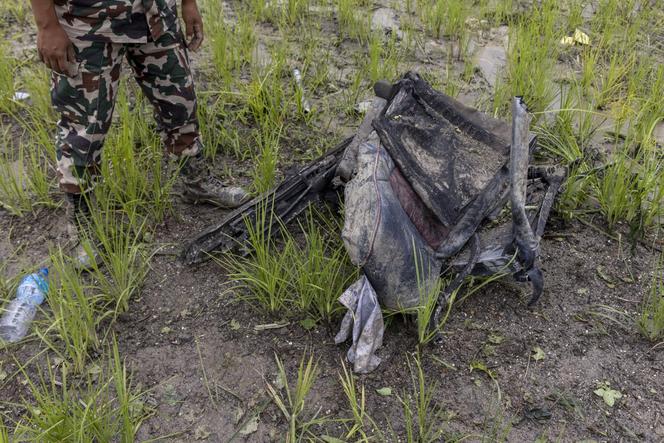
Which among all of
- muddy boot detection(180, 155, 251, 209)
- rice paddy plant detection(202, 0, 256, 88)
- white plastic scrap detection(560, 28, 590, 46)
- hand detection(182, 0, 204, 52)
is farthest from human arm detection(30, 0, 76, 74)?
white plastic scrap detection(560, 28, 590, 46)

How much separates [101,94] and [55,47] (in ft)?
0.80

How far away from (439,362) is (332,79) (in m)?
2.08

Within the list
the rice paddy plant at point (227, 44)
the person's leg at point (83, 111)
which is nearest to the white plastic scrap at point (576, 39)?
the rice paddy plant at point (227, 44)

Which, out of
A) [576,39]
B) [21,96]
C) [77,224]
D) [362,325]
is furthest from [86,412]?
[576,39]

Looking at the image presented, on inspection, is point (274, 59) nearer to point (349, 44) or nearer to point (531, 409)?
point (349, 44)

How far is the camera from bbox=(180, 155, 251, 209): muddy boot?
2686 mm

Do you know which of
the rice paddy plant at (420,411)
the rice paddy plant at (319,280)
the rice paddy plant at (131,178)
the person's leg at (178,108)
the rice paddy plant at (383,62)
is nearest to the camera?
the rice paddy plant at (420,411)

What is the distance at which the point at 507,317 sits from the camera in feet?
7.23

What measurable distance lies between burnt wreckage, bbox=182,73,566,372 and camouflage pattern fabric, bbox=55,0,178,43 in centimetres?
77

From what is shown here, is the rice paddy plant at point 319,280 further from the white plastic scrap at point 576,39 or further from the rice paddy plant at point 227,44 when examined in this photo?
the white plastic scrap at point 576,39

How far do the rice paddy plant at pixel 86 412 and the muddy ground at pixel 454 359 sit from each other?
0.25ft

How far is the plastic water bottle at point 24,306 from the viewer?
213cm

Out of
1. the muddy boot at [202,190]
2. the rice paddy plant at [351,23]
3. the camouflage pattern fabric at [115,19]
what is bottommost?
the muddy boot at [202,190]

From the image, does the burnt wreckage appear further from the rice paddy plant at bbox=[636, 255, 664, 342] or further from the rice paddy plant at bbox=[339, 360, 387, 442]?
the rice paddy plant at bbox=[636, 255, 664, 342]
